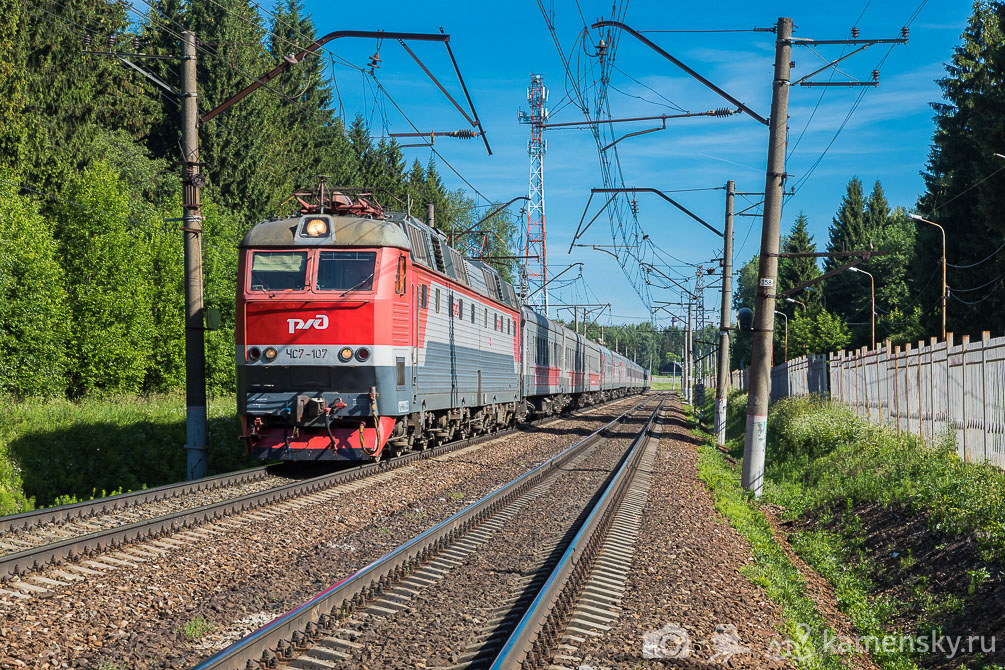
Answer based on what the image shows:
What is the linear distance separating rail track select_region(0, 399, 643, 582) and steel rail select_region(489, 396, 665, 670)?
12.7ft

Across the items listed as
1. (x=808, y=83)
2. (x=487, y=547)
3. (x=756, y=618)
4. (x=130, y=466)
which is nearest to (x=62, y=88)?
(x=130, y=466)

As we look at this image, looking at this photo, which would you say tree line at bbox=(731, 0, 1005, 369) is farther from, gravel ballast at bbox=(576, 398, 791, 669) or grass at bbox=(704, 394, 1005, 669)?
gravel ballast at bbox=(576, 398, 791, 669)

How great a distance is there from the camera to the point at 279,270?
1367cm

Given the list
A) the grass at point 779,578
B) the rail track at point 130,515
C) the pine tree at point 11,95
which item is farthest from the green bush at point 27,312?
the grass at point 779,578

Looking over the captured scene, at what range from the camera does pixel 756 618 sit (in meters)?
6.68

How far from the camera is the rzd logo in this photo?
13.4 m

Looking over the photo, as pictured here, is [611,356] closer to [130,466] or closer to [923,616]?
[130,466]

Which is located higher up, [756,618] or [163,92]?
[163,92]

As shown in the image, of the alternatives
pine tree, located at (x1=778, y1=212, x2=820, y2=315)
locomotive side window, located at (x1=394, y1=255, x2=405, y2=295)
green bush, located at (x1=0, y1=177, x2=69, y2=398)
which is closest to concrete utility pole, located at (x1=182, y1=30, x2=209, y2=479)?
locomotive side window, located at (x1=394, y1=255, x2=405, y2=295)

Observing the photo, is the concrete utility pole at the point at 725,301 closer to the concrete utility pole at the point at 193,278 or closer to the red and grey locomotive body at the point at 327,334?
Result: the red and grey locomotive body at the point at 327,334

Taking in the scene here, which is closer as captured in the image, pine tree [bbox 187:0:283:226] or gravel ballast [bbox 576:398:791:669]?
gravel ballast [bbox 576:398:791:669]

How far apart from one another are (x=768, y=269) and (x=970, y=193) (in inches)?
1161

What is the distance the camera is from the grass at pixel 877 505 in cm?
813

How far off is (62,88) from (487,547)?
3260 centimetres
